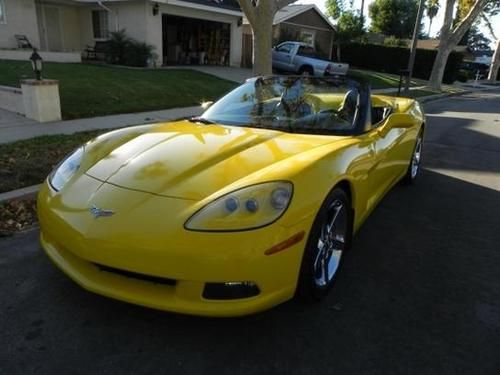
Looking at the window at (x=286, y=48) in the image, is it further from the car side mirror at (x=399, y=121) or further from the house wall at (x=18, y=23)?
the car side mirror at (x=399, y=121)

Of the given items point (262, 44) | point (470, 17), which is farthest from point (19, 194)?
point (470, 17)

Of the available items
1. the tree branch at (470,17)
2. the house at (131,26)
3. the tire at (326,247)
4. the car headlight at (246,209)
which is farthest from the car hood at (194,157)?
the tree branch at (470,17)

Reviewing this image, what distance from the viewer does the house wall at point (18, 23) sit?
1642cm

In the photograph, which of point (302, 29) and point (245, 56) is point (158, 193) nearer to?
point (245, 56)

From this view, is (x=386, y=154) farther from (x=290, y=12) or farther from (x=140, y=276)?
(x=290, y=12)

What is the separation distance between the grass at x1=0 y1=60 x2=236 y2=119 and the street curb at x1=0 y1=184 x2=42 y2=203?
168 inches

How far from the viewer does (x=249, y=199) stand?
219 cm

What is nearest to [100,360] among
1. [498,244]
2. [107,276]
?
[107,276]

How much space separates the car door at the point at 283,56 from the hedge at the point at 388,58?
45.2 feet

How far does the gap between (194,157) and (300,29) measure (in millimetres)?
28766

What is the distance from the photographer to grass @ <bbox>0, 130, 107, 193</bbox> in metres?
4.44

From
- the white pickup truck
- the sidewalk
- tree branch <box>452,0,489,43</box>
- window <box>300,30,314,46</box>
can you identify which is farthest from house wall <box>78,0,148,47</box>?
tree branch <box>452,0,489,43</box>

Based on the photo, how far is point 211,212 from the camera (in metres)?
2.14

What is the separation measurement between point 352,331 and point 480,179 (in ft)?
13.9
